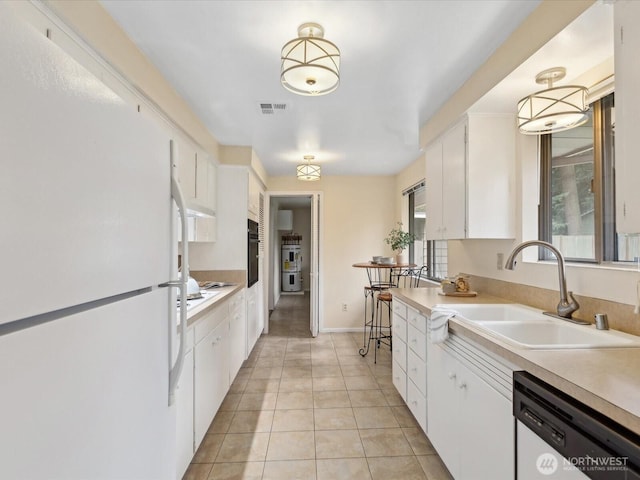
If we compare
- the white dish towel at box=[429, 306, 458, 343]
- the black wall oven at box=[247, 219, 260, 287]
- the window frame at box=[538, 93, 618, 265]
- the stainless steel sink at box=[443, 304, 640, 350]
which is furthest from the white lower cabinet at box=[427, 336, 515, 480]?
the black wall oven at box=[247, 219, 260, 287]

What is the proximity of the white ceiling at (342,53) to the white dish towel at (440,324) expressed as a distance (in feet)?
4.38

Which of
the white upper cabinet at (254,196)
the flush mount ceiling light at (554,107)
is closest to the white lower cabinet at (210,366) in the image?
the white upper cabinet at (254,196)

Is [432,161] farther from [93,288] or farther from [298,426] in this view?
[93,288]

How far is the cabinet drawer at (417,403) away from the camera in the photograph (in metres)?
2.16

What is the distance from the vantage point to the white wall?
5129 mm

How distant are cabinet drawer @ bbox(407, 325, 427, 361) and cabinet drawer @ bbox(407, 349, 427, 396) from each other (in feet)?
0.13

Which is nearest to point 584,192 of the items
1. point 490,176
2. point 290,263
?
point 490,176

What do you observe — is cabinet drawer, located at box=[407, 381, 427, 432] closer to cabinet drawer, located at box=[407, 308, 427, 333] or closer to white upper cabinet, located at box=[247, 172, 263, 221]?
cabinet drawer, located at box=[407, 308, 427, 333]

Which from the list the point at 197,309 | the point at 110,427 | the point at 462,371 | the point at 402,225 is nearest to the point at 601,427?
the point at 462,371

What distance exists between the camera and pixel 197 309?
6.73 ft

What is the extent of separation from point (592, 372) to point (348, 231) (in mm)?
4190

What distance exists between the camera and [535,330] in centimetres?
172

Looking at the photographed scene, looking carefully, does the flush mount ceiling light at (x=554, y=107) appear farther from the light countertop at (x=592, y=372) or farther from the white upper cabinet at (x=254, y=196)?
the white upper cabinet at (x=254, y=196)

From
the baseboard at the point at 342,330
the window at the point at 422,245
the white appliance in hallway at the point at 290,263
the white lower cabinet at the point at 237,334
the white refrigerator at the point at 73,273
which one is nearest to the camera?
the white refrigerator at the point at 73,273
